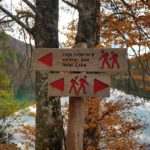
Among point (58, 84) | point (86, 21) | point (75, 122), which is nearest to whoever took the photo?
point (58, 84)

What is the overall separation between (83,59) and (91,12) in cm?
149

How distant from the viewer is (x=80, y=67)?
471 cm

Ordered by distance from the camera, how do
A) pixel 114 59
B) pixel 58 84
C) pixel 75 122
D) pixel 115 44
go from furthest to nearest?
pixel 115 44
pixel 75 122
pixel 58 84
pixel 114 59

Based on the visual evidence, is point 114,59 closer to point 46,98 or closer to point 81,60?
point 81,60

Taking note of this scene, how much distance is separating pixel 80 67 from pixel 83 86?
263 mm

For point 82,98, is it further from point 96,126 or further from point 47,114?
point 96,126

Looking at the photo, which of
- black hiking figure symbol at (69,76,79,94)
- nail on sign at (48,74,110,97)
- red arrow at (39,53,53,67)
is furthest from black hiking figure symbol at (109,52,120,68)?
red arrow at (39,53,53,67)

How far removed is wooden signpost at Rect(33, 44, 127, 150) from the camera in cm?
465

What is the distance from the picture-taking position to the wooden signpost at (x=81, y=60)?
15.2 feet

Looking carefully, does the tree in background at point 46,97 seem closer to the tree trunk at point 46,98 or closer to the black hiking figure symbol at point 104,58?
the tree trunk at point 46,98

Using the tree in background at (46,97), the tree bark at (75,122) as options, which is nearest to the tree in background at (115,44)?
the tree in background at (46,97)

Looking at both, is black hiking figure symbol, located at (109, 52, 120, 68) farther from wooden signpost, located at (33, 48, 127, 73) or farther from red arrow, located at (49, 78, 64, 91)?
red arrow, located at (49, 78, 64, 91)

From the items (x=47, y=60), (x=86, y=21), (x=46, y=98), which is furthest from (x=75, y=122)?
(x=86, y=21)

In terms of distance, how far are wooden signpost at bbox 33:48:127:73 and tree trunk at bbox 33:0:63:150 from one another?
153 cm
